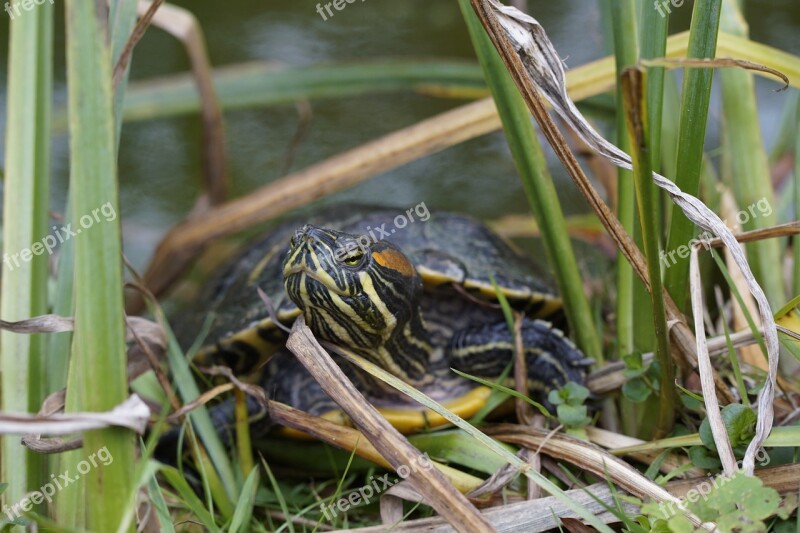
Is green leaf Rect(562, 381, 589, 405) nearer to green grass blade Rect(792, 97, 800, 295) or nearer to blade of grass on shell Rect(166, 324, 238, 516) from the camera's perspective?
green grass blade Rect(792, 97, 800, 295)

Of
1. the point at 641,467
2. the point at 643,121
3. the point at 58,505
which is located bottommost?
the point at 641,467

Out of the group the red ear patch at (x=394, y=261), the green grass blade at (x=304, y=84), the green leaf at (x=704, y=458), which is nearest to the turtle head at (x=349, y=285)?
the red ear patch at (x=394, y=261)

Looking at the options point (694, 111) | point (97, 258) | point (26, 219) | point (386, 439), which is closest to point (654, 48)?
point (694, 111)

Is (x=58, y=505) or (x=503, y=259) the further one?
(x=503, y=259)

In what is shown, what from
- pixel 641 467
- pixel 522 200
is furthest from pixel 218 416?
pixel 522 200

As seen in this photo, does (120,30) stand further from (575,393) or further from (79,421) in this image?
(575,393)

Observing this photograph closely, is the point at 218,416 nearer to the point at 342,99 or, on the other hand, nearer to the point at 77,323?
the point at 77,323

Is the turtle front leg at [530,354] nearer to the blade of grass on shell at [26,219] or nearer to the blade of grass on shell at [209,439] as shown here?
the blade of grass on shell at [209,439]
